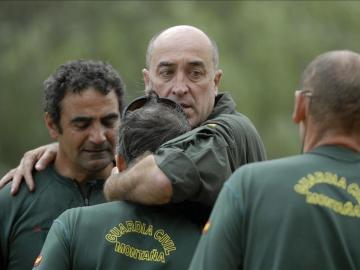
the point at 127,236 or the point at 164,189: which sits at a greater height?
the point at 164,189

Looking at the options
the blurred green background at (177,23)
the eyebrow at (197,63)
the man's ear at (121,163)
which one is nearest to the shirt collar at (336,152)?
the man's ear at (121,163)

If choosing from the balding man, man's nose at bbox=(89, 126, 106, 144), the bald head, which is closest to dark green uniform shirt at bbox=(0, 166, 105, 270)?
man's nose at bbox=(89, 126, 106, 144)

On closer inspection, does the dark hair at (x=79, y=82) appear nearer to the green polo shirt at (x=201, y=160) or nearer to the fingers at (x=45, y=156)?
the fingers at (x=45, y=156)

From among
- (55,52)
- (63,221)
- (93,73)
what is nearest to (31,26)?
(55,52)

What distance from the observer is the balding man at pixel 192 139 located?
15.5ft

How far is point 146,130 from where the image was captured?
15.9 ft

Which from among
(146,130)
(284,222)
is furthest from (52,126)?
(284,222)

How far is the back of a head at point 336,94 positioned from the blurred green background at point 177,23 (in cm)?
1286

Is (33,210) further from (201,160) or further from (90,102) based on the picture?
(201,160)

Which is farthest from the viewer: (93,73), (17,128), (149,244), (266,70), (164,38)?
(266,70)

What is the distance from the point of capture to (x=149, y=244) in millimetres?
4723

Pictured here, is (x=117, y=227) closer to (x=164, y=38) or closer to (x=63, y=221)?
(x=63, y=221)

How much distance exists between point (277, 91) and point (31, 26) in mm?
3873

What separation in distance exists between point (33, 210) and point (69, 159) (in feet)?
1.29
